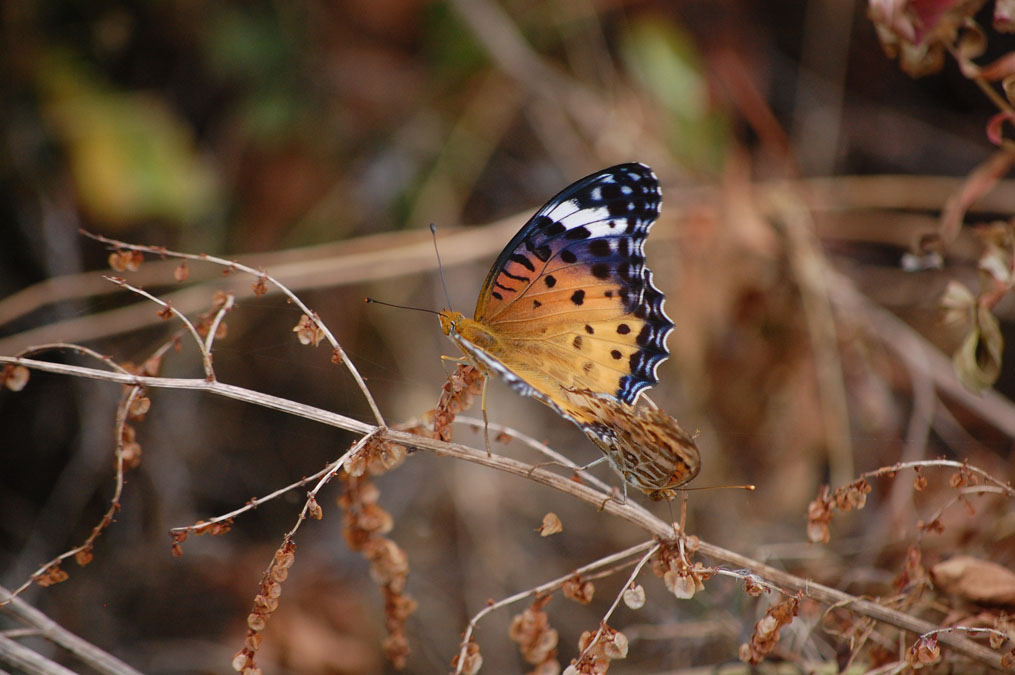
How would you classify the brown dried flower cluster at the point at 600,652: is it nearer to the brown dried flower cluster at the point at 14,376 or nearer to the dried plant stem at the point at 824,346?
the brown dried flower cluster at the point at 14,376

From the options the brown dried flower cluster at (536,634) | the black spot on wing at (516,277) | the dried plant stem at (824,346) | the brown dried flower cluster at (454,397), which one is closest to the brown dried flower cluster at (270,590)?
the brown dried flower cluster at (454,397)

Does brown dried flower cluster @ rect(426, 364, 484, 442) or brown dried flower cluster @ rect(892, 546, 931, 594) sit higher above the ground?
brown dried flower cluster @ rect(426, 364, 484, 442)

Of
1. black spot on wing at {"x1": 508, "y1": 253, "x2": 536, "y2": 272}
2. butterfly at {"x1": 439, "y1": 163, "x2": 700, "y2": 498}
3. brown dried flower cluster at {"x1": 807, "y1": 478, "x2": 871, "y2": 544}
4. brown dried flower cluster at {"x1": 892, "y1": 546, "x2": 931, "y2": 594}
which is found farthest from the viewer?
black spot on wing at {"x1": 508, "y1": 253, "x2": 536, "y2": 272}

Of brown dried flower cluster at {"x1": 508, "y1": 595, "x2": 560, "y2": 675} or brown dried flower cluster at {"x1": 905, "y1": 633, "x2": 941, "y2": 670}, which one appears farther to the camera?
brown dried flower cluster at {"x1": 508, "y1": 595, "x2": 560, "y2": 675}

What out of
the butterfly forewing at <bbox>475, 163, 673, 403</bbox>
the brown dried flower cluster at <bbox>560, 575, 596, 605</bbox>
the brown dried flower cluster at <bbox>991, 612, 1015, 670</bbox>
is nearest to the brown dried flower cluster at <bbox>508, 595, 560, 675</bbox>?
the brown dried flower cluster at <bbox>560, 575, 596, 605</bbox>

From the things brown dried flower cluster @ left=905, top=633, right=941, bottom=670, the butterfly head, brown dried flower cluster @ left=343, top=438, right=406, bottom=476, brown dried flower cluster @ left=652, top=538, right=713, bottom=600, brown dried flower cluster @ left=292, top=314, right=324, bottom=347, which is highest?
the butterfly head

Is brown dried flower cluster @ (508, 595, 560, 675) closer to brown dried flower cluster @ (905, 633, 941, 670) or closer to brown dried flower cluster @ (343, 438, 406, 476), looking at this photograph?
brown dried flower cluster @ (343, 438, 406, 476)
